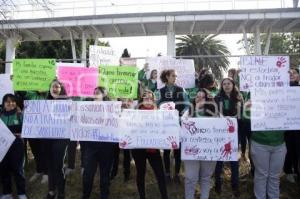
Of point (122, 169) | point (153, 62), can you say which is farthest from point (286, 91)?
point (122, 169)

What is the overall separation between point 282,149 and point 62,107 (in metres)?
3.81

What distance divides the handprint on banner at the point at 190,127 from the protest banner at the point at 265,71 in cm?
123

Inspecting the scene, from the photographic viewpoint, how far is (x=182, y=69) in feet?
27.5

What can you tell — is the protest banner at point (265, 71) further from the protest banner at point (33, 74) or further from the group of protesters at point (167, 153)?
the protest banner at point (33, 74)

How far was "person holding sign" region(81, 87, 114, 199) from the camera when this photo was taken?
6340 millimetres

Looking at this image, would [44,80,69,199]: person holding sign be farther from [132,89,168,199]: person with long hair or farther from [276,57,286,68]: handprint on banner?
[276,57,286,68]: handprint on banner

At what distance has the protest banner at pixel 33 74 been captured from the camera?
752 centimetres

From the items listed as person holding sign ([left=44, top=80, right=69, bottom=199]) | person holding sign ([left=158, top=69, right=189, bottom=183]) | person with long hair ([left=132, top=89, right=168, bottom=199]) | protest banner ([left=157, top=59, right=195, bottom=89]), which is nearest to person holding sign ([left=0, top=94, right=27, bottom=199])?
person holding sign ([left=44, top=80, right=69, bottom=199])

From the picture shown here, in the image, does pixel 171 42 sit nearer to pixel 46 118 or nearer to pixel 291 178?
pixel 291 178

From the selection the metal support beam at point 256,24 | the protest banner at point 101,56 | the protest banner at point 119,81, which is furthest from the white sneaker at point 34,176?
the metal support beam at point 256,24

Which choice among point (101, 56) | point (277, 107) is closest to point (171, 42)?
point (101, 56)

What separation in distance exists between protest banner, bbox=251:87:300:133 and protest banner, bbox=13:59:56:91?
3.84 m

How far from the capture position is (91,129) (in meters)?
6.55

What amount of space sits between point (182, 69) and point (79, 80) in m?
2.20
